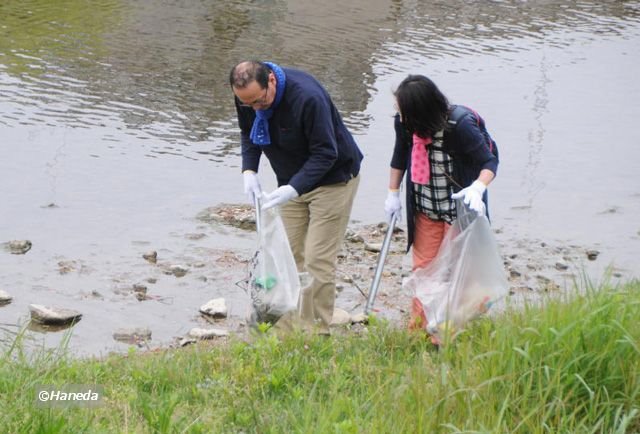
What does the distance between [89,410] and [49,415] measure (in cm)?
49

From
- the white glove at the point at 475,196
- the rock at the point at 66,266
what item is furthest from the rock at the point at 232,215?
the white glove at the point at 475,196

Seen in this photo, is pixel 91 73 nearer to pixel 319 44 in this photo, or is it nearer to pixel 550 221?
pixel 319 44

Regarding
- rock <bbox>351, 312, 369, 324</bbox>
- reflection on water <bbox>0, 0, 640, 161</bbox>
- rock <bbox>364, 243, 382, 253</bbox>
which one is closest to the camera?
rock <bbox>351, 312, 369, 324</bbox>

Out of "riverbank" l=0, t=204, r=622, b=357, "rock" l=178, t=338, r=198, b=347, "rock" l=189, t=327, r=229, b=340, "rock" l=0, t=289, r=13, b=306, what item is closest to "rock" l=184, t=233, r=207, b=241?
"riverbank" l=0, t=204, r=622, b=357

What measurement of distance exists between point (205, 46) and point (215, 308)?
9162 mm

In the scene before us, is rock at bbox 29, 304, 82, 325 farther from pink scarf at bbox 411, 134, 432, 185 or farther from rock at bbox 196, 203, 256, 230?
pink scarf at bbox 411, 134, 432, 185

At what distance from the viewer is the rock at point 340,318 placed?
22.2 ft

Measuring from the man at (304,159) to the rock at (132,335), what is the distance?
3.90 feet

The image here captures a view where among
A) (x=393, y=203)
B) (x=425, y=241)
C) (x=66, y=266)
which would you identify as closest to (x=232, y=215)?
(x=66, y=266)

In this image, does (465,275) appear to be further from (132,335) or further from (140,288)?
(140,288)

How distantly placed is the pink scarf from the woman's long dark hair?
16 centimetres

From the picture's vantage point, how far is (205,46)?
1557 centimetres

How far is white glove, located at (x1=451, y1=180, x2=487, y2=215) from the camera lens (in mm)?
5305

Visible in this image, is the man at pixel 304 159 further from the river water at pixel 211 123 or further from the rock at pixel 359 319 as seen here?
the river water at pixel 211 123
